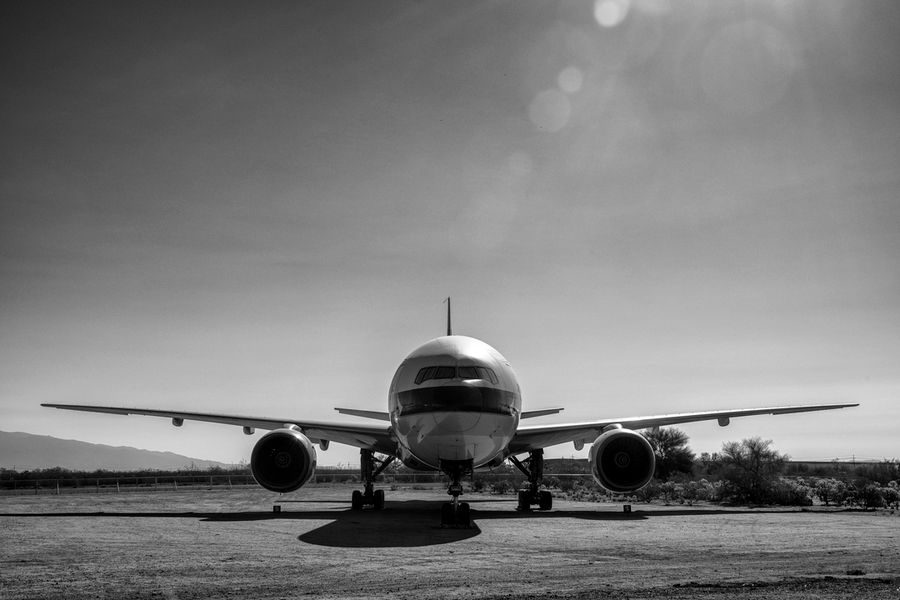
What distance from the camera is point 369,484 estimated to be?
2078 centimetres

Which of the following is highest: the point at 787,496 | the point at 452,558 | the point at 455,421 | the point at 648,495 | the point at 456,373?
the point at 456,373

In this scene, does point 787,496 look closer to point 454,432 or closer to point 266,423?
point 454,432

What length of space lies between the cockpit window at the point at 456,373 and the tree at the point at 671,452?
3674 cm

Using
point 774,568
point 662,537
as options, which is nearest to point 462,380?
point 662,537

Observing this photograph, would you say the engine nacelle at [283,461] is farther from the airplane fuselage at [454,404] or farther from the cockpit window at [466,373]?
the cockpit window at [466,373]

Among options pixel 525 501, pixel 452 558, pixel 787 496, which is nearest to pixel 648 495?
pixel 787 496

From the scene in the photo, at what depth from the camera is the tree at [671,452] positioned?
4812 cm

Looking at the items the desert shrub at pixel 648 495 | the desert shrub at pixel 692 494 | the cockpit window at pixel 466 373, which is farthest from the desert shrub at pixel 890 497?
the cockpit window at pixel 466 373

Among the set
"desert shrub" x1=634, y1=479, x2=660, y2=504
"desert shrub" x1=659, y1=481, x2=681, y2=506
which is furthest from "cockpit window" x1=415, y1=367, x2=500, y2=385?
"desert shrub" x1=659, y1=481, x2=681, y2=506

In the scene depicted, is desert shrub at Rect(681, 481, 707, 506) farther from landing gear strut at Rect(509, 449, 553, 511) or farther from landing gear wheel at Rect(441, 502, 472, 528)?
A: landing gear wheel at Rect(441, 502, 472, 528)

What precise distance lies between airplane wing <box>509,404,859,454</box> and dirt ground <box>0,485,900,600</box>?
14.1 ft

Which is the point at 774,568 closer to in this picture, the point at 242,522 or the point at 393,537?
the point at 393,537

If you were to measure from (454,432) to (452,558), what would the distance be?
5064 mm

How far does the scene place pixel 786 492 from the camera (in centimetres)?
2208
